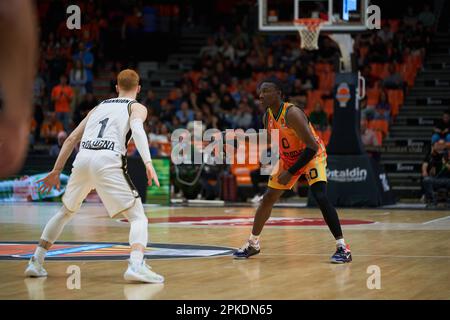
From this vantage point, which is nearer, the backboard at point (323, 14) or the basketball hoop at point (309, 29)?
the backboard at point (323, 14)

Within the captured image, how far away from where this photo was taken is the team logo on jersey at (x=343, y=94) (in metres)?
19.8

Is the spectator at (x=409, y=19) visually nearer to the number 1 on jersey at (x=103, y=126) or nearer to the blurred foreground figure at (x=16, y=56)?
the number 1 on jersey at (x=103, y=126)

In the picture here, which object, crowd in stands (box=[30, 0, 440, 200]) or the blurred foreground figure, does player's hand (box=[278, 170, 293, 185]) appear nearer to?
the blurred foreground figure

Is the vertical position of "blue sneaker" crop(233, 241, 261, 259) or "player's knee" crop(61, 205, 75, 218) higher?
"player's knee" crop(61, 205, 75, 218)

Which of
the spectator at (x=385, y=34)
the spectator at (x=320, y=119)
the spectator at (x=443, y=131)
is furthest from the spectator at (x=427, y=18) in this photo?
the spectator at (x=443, y=131)

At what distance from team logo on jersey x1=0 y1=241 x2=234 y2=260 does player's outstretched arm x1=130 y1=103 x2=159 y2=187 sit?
7.65 ft

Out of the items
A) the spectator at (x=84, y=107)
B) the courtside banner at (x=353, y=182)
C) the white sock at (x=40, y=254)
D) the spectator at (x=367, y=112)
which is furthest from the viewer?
the spectator at (x=84, y=107)

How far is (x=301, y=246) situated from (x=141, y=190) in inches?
386

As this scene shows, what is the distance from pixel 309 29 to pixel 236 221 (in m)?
5.44

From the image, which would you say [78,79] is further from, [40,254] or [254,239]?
[40,254]

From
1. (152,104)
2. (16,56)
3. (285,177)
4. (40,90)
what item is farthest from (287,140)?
(40,90)

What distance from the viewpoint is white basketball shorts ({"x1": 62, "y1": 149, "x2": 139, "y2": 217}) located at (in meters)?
7.24

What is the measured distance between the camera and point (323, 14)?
19016mm

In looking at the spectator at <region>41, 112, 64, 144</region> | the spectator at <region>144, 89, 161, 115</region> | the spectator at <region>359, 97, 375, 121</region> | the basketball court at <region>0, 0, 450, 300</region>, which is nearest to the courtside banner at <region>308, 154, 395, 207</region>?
the basketball court at <region>0, 0, 450, 300</region>
